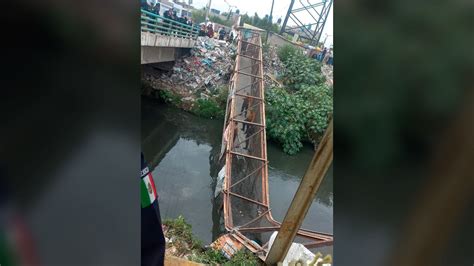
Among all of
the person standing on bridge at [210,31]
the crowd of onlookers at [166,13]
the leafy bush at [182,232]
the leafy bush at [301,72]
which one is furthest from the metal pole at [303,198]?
the person standing on bridge at [210,31]

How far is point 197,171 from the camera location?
7.27m

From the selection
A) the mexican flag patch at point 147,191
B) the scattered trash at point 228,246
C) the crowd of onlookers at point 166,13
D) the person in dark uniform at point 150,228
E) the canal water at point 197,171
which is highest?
the crowd of onlookers at point 166,13

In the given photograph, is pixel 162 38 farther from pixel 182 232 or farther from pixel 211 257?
pixel 211 257

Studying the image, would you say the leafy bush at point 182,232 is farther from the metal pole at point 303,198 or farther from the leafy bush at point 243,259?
the metal pole at point 303,198

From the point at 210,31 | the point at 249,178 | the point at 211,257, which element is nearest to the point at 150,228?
the point at 211,257

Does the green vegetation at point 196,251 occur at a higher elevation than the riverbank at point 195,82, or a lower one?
lower

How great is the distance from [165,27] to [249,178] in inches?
181

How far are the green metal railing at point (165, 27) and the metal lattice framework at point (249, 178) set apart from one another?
7.53 ft

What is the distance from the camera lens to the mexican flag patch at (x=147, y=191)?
90 centimetres

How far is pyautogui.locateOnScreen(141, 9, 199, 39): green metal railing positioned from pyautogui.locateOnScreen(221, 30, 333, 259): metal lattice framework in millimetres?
2297
